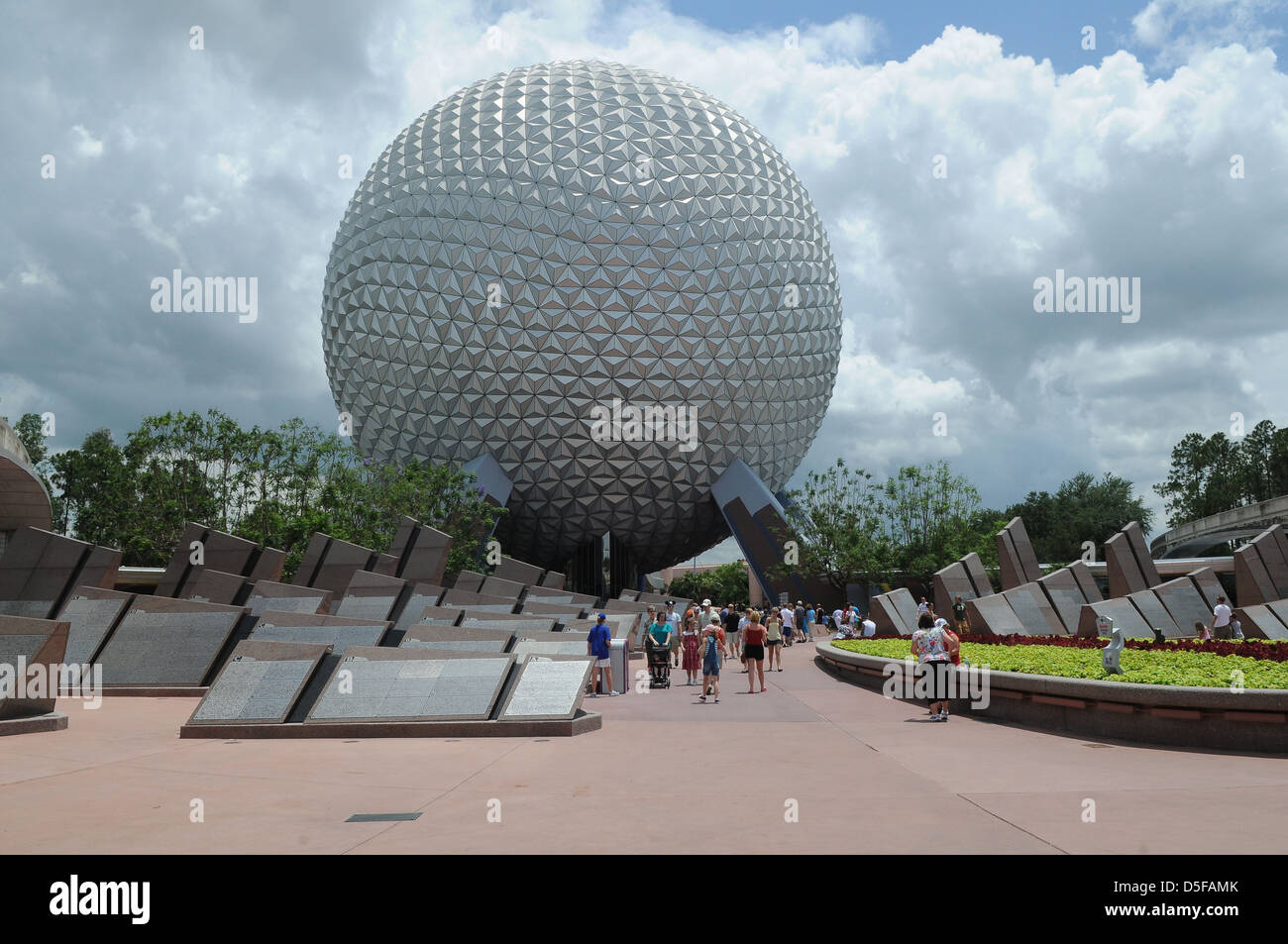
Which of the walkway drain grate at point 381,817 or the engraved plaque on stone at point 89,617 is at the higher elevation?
the engraved plaque on stone at point 89,617

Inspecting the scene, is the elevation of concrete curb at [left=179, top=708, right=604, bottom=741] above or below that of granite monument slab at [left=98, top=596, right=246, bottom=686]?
below

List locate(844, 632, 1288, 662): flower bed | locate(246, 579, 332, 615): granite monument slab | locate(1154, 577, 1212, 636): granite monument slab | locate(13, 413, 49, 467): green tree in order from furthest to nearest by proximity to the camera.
→ locate(13, 413, 49, 467): green tree < locate(1154, 577, 1212, 636): granite monument slab < locate(246, 579, 332, 615): granite monument slab < locate(844, 632, 1288, 662): flower bed

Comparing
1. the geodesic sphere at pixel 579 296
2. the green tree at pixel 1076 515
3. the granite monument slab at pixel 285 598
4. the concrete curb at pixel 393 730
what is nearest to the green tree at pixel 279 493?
the geodesic sphere at pixel 579 296

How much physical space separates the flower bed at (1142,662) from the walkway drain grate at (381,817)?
848 centimetres

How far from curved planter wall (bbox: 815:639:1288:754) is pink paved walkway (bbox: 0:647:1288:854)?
468 mm

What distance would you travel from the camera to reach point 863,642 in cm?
2223

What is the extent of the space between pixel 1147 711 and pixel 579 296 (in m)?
30.4

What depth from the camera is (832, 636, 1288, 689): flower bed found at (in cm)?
1134

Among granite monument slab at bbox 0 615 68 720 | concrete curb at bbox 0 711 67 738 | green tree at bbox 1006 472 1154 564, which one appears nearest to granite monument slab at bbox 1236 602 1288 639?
concrete curb at bbox 0 711 67 738

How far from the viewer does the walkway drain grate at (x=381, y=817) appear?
260 inches

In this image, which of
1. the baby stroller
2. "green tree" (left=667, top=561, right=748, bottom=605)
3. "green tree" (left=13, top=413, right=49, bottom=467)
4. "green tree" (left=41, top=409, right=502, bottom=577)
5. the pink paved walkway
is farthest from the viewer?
"green tree" (left=667, top=561, right=748, bottom=605)

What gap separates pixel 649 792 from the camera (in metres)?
7.69

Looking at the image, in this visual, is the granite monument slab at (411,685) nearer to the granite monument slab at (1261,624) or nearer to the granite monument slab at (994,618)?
the granite monument slab at (994,618)

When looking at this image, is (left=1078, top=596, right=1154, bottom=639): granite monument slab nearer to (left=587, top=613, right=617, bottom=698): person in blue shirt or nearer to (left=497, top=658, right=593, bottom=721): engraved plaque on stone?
(left=587, top=613, right=617, bottom=698): person in blue shirt
